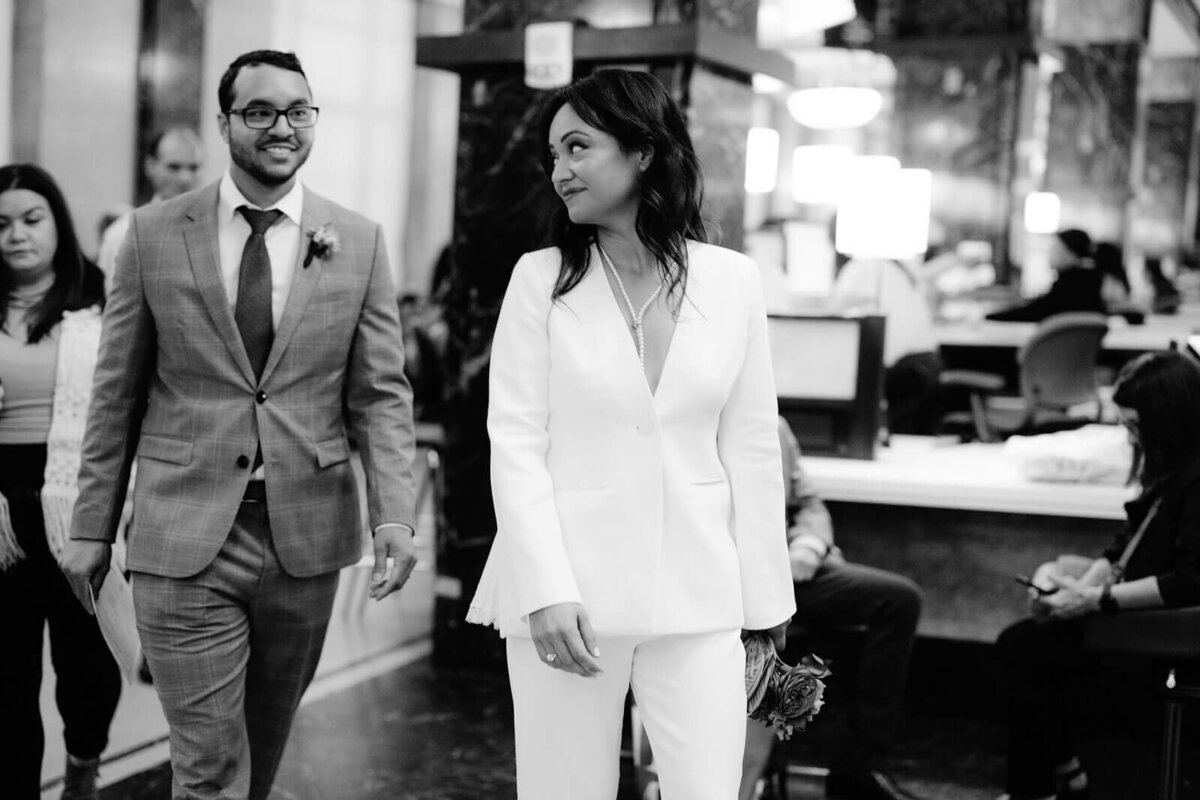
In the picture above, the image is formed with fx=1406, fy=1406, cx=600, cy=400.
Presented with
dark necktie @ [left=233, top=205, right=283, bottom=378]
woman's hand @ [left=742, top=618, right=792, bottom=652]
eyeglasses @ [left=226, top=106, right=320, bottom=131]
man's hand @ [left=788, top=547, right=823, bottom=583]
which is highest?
eyeglasses @ [left=226, top=106, right=320, bottom=131]

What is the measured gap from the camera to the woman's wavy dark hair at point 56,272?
335 centimetres

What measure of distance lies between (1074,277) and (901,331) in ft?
7.59

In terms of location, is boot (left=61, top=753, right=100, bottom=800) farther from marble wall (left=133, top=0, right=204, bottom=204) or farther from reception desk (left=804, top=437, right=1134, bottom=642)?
marble wall (left=133, top=0, right=204, bottom=204)

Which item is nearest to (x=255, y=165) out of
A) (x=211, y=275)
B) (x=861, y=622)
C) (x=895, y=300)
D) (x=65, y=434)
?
(x=211, y=275)

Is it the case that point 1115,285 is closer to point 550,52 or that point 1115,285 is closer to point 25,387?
point 550,52

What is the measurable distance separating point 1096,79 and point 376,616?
36.2 feet

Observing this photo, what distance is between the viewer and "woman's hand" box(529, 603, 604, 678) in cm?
206

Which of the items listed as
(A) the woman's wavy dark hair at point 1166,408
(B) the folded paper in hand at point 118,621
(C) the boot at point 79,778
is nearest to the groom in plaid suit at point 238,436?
(B) the folded paper in hand at point 118,621

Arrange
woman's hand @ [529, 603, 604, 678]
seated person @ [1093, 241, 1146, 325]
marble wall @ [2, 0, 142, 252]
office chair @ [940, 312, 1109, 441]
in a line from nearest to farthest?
woman's hand @ [529, 603, 604, 678], office chair @ [940, 312, 1109, 441], marble wall @ [2, 0, 142, 252], seated person @ [1093, 241, 1146, 325]

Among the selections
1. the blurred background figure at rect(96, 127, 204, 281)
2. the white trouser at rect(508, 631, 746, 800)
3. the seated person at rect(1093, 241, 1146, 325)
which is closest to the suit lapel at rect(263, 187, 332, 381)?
the white trouser at rect(508, 631, 746, 800)

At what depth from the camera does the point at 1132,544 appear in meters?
3.58

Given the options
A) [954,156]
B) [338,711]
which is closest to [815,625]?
[338,711]

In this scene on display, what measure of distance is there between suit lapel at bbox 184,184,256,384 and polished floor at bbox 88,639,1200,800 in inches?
67.7

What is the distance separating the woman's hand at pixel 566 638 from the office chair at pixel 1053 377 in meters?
5.81
